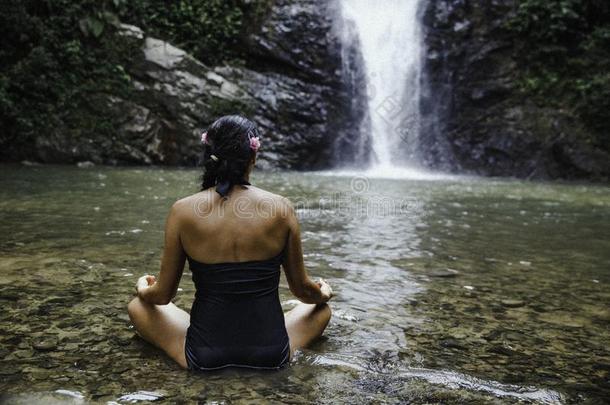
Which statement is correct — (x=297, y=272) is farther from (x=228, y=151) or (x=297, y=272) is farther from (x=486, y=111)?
(x=486, y=111)

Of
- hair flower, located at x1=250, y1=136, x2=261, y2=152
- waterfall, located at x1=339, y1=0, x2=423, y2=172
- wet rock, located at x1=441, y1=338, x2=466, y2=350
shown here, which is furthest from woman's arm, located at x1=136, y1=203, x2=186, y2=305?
waterfall, located at x1=339, y1=0, x2=423, y2=172

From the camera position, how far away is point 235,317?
234cm

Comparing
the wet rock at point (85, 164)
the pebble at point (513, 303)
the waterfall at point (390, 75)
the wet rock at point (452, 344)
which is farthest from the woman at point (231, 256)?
the waterfall at point (390, 75)

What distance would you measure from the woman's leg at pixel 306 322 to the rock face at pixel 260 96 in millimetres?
12744

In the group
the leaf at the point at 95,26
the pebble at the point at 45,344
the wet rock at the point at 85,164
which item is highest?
the leaf at the point at 95,26

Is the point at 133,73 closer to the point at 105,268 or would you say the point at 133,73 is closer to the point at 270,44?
the point at 270,44

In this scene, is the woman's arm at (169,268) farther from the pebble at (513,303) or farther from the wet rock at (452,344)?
the pebble at (513,303)

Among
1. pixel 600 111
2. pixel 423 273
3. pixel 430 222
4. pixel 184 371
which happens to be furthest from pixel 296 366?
pixel 600 111

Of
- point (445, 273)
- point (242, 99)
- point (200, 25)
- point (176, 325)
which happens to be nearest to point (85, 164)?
point (242, 99)

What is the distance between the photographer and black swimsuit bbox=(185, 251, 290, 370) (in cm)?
232

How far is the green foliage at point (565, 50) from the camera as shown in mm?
16391

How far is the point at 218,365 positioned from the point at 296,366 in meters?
0.38

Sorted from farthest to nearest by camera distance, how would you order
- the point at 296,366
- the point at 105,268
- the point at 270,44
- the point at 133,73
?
the point at 270,44 < the point at 133,73 < the point at 105,268 < the point at 296,366

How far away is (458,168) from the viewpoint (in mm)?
18078
